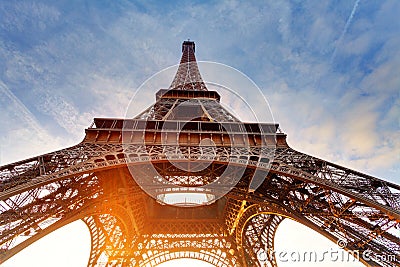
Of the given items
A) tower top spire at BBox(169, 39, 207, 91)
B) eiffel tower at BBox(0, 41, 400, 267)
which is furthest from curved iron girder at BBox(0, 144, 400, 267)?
tower top spire at BBox(169, 39, 207, 91)

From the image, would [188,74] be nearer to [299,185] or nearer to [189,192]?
[189,192]

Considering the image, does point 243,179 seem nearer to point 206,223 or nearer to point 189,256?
point 206,223

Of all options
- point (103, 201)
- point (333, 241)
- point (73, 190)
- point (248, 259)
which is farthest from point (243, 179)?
point (248, 259)

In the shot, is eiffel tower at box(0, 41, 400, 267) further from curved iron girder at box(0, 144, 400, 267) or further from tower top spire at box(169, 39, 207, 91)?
tower top spire at box(169, 39, 207, 91)

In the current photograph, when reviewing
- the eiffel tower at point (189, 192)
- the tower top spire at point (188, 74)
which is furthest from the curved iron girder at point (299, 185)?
the tower top spire at point (188, 74)

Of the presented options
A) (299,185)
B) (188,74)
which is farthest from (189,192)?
(188,74)

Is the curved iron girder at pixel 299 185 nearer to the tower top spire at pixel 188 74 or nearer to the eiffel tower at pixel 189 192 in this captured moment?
the eiffel tower at pixel 189 192
